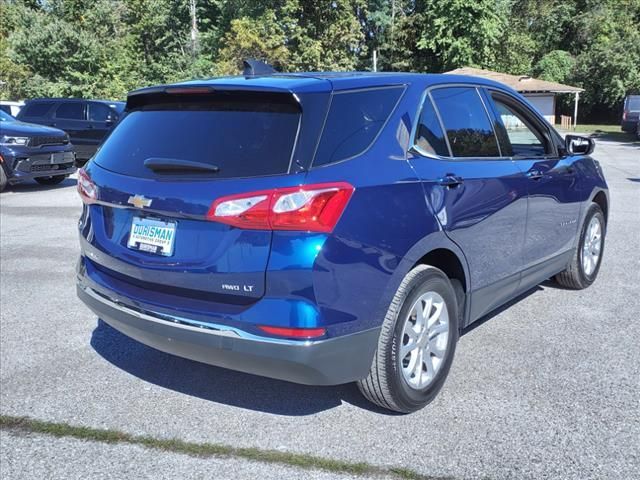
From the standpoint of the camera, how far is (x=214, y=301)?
2.90m

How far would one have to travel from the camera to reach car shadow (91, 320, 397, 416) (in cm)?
356

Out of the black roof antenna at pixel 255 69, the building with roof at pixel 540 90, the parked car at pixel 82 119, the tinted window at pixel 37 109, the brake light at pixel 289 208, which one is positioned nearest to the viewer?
the brake light at pixel 289 208

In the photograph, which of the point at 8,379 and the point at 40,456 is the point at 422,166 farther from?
the point at 8,379

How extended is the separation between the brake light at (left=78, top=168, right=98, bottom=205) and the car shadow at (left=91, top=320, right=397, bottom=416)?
3.97ft

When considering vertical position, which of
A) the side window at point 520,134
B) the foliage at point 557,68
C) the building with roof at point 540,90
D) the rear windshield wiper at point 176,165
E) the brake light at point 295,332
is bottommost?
the brake light at point 295,332

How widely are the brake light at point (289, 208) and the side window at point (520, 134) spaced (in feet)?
6.90

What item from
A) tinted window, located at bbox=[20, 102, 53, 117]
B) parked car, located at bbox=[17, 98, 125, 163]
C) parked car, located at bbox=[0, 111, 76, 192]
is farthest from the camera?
tinted window, located at bbox=[20, 102, 53, 117]

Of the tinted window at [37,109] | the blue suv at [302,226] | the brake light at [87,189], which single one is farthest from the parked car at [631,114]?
the brake light at [87,189]

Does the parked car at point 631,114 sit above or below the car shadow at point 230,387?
above

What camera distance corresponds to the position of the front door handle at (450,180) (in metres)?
3.39

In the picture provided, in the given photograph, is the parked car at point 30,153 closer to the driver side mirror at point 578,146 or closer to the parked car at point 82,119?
the parked car at point 82,119

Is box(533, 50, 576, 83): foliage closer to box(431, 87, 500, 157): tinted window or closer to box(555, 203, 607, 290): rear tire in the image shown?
box(555, 203, 607, 290): rear tire

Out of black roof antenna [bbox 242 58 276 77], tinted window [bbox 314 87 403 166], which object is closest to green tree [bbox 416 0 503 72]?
black roof antenna [bbox 242 58 276 77]

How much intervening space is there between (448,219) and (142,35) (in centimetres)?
4313
